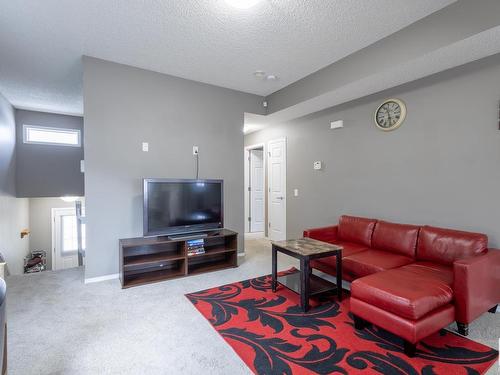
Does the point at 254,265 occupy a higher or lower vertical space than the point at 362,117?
lower

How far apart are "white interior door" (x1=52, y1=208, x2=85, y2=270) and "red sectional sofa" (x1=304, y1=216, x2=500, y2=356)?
22.0 ft

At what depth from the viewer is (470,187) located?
282 cm

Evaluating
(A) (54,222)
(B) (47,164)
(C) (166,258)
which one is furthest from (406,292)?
(A) (54,222)

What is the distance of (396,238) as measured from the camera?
10.3 ft

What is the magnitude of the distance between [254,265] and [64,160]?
5.10 meters

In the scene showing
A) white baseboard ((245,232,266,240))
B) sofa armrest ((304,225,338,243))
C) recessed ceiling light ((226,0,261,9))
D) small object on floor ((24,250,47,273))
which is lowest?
Result: small object on floor ((24,250,47,273))

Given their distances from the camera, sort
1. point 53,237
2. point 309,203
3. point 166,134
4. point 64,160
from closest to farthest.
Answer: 1. point 166,134
2. point 309,203
3. point 64,160
4. point 53,237

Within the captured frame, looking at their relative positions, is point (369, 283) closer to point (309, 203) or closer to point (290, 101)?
point (309, 203)

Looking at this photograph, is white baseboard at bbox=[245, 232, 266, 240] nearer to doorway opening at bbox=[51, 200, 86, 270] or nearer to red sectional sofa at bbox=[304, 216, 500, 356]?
red sectional sofa at bbox=[304, 216, 500, 356]

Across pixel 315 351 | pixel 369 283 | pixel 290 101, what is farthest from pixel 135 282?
pixel 290 101

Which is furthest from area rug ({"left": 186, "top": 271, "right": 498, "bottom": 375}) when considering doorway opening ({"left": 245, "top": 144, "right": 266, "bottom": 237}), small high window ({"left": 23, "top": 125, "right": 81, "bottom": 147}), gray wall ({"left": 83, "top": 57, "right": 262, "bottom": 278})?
small high window ({"left": 23, "top": 125, "right": 81, "bottom": 147})

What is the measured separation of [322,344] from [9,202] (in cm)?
608

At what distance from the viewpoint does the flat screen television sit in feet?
11.3

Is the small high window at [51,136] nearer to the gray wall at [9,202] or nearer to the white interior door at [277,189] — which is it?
the gray wall at [9,202]
